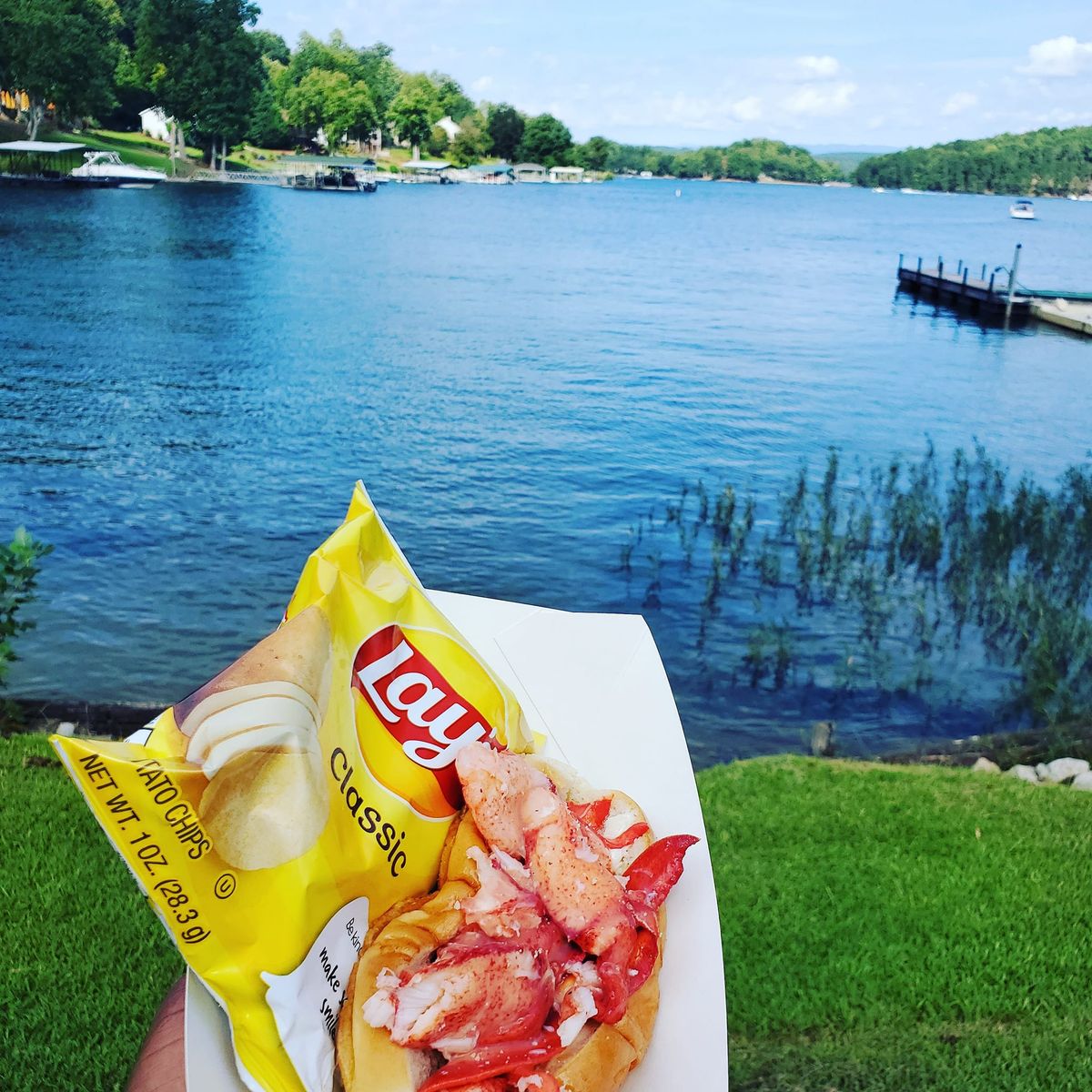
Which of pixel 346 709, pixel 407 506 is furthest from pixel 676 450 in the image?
pixel 346 709

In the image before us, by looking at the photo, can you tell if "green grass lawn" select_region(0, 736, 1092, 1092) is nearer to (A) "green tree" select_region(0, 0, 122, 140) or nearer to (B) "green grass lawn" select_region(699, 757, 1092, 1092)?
(B) "green grass lawn" select_region(699, 757, 1092, 1092)

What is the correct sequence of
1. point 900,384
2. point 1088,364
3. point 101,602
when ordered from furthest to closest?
1. point 1088,364
2. point 900,384
3. point 101,602

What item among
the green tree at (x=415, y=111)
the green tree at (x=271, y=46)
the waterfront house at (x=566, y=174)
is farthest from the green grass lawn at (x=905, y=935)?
the waterfront house at (x=566, y=174)

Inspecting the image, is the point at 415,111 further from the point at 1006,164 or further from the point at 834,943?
the point at 834,943

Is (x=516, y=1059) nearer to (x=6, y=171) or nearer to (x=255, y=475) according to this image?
(x=255, y=475)

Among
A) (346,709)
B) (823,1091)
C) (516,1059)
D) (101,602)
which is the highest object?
(346,709)

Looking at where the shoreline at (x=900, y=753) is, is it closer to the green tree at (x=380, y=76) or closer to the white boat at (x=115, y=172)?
the white boat at (x=115, y=172)
